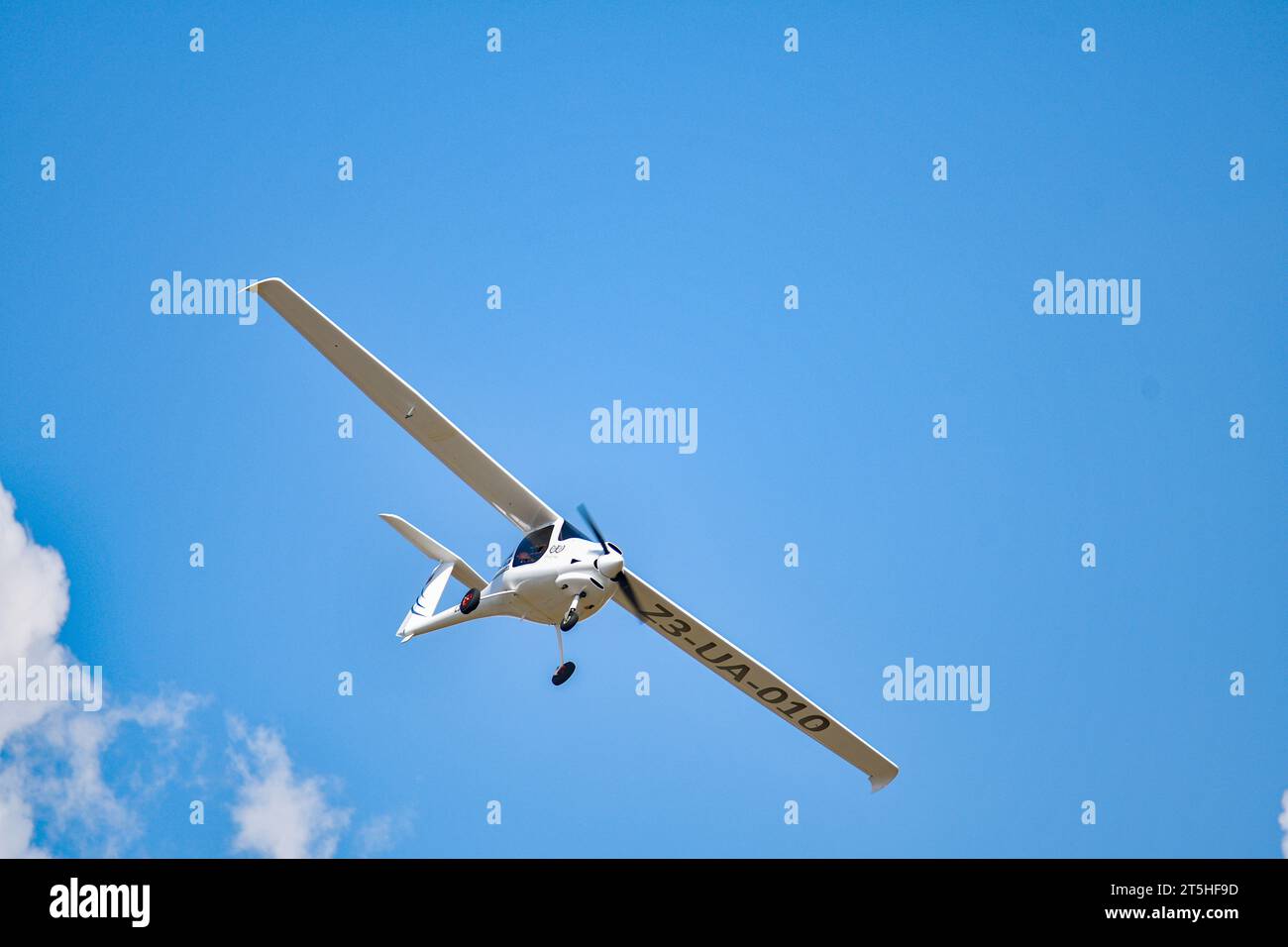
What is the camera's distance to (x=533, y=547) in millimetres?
23141

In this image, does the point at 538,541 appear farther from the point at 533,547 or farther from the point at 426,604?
the point at 426,604

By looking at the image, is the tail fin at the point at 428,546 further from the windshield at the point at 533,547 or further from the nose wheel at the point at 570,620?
the nose wheel at the point at 570,620

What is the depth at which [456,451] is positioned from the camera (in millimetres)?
23531

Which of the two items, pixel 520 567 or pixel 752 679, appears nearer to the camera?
pixel 520 567

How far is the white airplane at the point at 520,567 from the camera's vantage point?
22141 mm

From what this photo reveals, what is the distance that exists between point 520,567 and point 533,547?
0.38 m

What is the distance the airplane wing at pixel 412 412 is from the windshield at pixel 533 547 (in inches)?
8.8

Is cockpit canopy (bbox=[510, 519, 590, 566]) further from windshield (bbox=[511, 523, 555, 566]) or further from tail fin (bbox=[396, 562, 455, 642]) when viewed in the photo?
tail fin (bbox=[396, 562, 455, 642])

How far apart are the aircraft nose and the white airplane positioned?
2 cm

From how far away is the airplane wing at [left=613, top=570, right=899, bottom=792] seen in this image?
82.5 ft

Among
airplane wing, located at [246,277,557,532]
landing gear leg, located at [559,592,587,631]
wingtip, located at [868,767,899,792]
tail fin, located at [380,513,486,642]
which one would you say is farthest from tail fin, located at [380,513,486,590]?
wingtip, located at [868,767,899,792]

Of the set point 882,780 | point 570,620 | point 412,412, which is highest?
point 412,412

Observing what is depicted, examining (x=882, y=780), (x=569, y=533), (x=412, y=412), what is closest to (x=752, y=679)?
(x=882, y=780)
